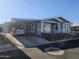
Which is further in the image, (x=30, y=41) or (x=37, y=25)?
(x=37, y=25)

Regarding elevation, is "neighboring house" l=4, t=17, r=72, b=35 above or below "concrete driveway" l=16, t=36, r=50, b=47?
above

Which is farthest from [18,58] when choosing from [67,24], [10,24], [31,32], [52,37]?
[67,24]

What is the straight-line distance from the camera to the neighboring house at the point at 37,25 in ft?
88.5

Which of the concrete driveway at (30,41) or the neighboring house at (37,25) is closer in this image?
the concrete driveway at (30,41)

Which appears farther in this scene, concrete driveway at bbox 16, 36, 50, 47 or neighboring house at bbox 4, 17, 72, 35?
neighboring house at bbox 4, 17, 72, 35

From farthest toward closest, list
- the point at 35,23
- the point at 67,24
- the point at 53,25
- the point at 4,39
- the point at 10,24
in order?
the point at 67,24 → the point at 53,25 → the point at 10,24 → the point at 35,23 → the point at 4,39

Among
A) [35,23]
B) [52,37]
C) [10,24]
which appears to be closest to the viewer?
[52,37]

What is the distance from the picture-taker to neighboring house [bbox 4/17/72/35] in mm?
26984

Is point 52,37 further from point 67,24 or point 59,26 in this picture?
point 67,24

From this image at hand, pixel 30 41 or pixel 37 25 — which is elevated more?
pixel 37 25

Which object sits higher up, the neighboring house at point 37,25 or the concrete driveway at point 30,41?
the neighboring house at point 37,25

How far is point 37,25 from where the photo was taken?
27.3 metres

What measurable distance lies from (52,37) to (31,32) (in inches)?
177

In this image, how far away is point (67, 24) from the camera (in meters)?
35.1
